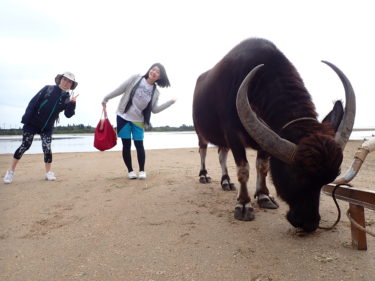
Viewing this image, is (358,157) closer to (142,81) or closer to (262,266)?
(262,266)

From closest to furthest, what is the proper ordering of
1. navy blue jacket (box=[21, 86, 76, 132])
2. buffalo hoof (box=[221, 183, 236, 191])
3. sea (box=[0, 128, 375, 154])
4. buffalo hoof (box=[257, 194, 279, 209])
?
buffalo hoof (box=[257, 194, 279, 209]), buffalo hoof (box=[221, 183, 236, 191]), navy blue jacket (box=[21, 86, 76, 132]), sea (box=[0, 128, 375, 154])

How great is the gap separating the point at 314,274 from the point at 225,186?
3.07 meters

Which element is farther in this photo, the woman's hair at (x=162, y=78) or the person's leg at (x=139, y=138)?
the person's leg at (x=139, y=138)

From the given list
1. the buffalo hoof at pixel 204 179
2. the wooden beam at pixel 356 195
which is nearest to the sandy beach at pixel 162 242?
the wooden beam at pixel 356 195

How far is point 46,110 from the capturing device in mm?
5805

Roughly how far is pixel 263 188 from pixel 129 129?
3.17 metres

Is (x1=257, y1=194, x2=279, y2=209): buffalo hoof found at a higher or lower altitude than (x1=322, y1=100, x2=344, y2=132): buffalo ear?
lower

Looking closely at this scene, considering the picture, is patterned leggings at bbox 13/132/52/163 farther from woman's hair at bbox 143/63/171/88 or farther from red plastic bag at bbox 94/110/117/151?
woman's hair at bbox 143/63/171/88

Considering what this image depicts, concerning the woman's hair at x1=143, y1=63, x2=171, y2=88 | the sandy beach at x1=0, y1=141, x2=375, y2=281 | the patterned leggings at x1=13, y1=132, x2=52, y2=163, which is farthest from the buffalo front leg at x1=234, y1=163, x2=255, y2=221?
the patterned leggings at x1=13, y1=132, x2=52, y2=163

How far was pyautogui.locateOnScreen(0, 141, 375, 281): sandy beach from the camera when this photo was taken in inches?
88.6

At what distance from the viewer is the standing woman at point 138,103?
6020mm

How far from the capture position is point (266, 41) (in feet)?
13.3

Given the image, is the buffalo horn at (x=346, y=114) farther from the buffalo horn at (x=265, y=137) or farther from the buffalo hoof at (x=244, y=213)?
the buffalo hoof at (x=244, y=213)

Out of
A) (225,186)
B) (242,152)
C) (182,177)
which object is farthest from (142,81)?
(242,152)
